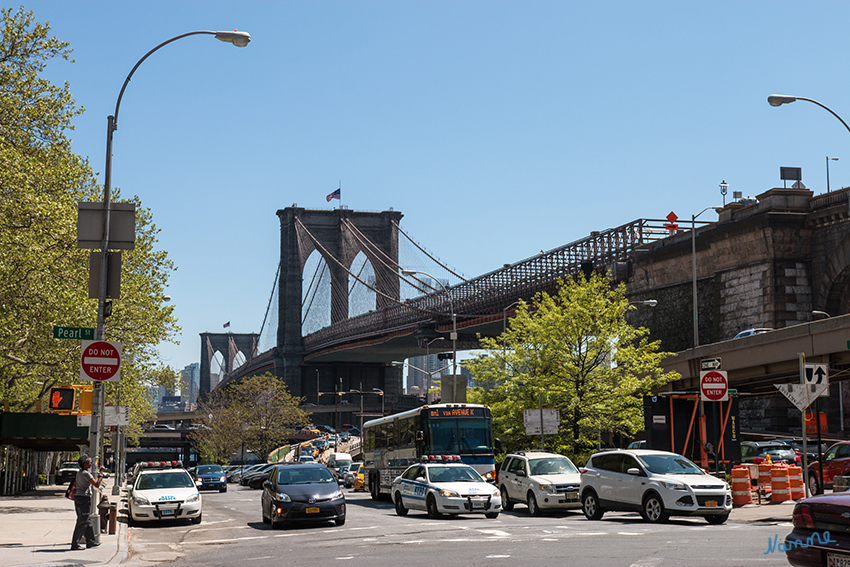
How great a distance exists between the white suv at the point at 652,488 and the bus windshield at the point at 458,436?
825 cm

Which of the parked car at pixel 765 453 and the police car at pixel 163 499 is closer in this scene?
the police car at pixel 163 499

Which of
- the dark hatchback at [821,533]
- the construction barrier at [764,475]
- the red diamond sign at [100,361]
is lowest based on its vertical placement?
the construction barrier at [764,475]

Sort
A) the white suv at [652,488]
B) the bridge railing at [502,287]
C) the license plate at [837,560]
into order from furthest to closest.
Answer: the bridge railing at [502,287] → the white suv at [652,488] → the license plate at [837,560]

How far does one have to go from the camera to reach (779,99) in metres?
23.7

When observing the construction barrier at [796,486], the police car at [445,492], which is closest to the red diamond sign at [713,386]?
the construction barrier at [796,486]

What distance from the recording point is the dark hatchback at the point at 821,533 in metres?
8.97

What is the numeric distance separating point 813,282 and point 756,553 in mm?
43234

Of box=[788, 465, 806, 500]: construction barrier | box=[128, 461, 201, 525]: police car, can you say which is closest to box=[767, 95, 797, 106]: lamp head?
box=[788, 465, 806, 500]: construction barrier

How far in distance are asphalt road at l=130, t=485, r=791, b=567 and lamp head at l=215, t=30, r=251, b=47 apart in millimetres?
9746

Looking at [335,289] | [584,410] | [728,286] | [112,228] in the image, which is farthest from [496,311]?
[112,228]

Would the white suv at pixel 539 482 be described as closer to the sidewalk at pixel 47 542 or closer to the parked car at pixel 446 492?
the parked car at pixel 446 492

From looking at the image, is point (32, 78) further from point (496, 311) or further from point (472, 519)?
point (496, 311)

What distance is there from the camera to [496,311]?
8119 centimetres

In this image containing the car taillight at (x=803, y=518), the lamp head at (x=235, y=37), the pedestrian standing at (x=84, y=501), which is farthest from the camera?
the lamp head at (x=235, y=37)
